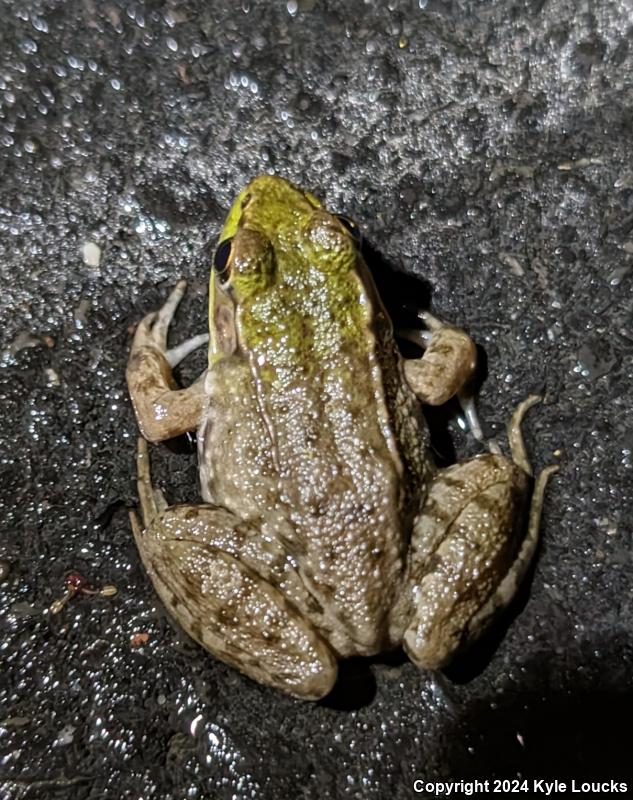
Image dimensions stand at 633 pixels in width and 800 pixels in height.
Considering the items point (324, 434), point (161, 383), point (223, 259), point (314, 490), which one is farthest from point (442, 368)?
point (161, 383)

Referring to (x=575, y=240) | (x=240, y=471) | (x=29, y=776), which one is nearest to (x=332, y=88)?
(x=575, y=240)

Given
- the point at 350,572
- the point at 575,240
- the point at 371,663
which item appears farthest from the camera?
the point at 575,240

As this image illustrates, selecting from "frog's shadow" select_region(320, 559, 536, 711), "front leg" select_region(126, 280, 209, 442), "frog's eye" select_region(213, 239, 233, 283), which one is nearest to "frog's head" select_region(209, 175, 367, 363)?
"frog's eye" select_region(213, 239, 233, 283)

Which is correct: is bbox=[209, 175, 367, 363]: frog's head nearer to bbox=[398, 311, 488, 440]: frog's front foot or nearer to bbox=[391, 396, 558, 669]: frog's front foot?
bbox=[398, 311, 488, 440]: frog's front foot

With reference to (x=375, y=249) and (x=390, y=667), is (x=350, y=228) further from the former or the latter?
(x=390, y=667)

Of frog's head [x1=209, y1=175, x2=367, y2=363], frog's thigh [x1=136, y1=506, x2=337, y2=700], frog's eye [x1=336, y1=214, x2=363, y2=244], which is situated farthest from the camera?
frog's eye [x1=336, y1=214, x2=363, y2=244]

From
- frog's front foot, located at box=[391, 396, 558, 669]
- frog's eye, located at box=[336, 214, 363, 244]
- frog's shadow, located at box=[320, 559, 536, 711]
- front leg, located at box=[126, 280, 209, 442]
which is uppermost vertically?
frog's eye, located at box=[336, 214, 363, 244]

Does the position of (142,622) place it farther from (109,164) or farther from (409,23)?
(409,23)
